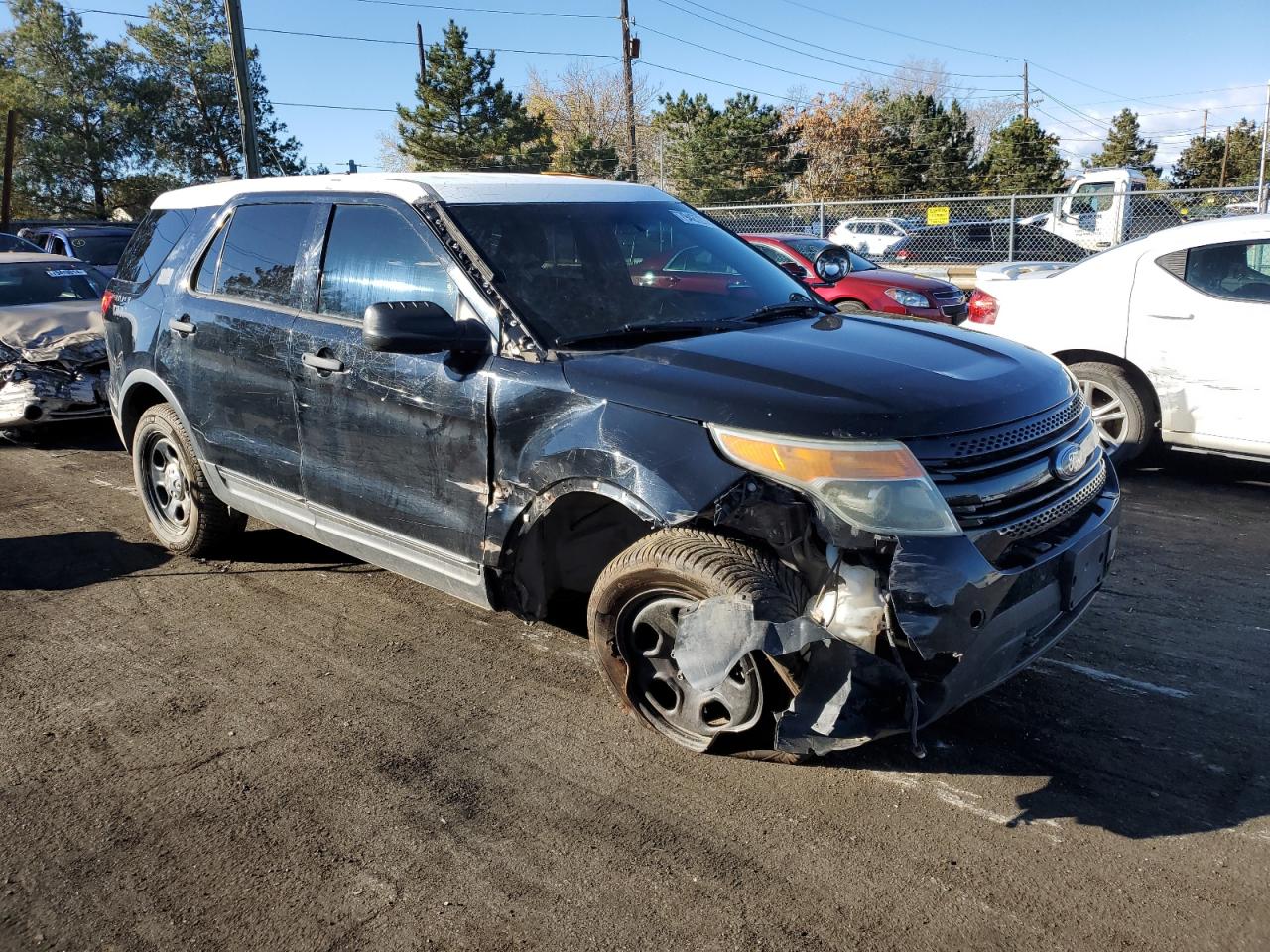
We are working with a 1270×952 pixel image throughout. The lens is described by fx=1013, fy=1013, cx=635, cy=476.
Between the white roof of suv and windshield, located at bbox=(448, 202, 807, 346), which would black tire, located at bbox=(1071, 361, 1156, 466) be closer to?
windshield, located at bbox=(448, 202, 807, 346)

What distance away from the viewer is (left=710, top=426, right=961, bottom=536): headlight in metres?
2.84

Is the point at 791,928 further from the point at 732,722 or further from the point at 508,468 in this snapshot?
the point at 508,468

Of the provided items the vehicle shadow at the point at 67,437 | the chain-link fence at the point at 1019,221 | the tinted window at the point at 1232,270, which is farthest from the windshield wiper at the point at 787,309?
the chain-link fence at the point at 1019,221

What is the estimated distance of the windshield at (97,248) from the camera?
47.6ft

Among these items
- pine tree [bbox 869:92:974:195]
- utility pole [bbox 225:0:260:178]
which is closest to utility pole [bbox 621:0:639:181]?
pine tree [bbox 869:92:974:195]

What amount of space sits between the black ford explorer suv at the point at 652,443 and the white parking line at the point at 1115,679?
0.62 meters

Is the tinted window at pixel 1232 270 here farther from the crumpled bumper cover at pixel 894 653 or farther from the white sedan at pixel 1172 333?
the crumpled bumper cover at pixel 894 653

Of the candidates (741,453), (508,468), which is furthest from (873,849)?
(508,468)

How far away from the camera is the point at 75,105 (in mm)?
43250

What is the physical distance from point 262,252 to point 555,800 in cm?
290

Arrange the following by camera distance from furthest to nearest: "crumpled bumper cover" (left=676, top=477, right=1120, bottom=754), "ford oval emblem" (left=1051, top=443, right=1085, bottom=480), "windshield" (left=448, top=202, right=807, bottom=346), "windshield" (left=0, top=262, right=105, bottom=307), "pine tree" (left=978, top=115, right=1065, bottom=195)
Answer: "pine tree" (left=978, top=115, right=1065, bottom=195) → "windshield" (left=0, top=262, right=105, bottom=307) → "windshield" (left=448, top=202, right=807, bottom=346) → "ford oval emblem" (left=1051, top=443, right=1085, bottom=480) → "crumpled bumper cover" (left=676, top=477, right=1120, bottom=754)

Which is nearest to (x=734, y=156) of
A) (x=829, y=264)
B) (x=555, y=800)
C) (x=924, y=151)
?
(x=924, y=151)

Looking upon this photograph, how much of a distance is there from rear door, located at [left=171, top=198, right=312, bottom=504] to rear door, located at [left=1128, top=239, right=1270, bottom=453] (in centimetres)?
514

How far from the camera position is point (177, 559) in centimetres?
553
